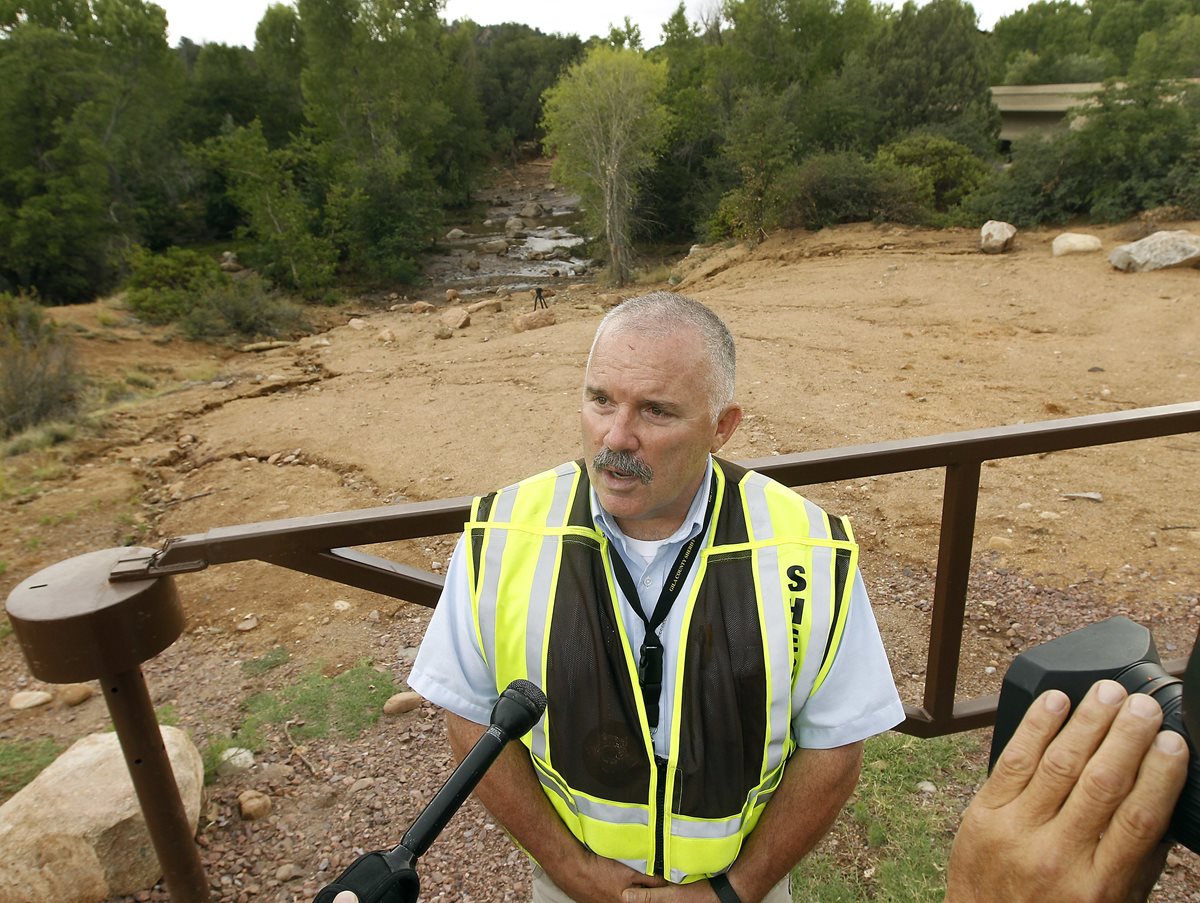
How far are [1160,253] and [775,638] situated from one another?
1382cm

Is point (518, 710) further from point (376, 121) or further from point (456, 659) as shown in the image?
point (376, 121)

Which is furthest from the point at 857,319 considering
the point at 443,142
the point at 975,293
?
the point at 443,142

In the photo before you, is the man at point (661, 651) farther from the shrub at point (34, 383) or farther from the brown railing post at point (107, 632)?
the shrub at point (34, 383)

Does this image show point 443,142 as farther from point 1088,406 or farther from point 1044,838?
point 1044,838

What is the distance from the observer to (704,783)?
4.52ft

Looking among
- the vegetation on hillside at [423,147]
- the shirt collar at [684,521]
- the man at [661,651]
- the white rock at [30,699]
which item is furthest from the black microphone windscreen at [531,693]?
the vegetation on hillside at [423,147]

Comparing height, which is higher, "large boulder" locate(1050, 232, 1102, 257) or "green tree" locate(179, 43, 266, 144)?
"green tree" locate(179, 43, 266, 144)

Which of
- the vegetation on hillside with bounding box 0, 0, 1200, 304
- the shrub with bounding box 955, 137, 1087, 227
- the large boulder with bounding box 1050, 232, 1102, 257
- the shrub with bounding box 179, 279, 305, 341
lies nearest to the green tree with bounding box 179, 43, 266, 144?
the vegetation on hillside with bounding box 0, 0, 1200, 304

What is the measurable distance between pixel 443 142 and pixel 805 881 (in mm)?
41804

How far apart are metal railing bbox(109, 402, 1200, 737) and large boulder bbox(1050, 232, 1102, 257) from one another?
45.6 feet

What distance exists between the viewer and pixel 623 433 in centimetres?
152

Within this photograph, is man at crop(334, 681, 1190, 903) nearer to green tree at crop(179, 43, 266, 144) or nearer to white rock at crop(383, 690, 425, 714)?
white rock at crop(383, 690, 425, 714)

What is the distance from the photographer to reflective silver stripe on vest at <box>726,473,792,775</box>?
1.37m

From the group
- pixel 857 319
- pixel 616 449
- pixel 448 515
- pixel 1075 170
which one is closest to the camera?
pixel 616 449
